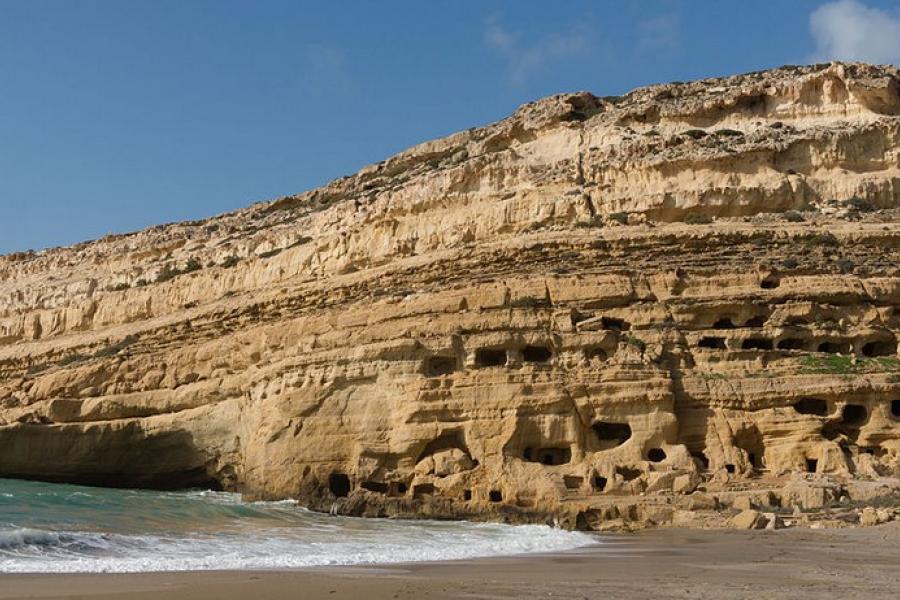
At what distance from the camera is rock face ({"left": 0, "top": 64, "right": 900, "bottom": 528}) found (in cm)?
1917

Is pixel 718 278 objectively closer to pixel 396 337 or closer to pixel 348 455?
pixel 396 337

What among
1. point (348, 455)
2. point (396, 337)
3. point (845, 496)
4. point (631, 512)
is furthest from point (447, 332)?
point (845, 496)

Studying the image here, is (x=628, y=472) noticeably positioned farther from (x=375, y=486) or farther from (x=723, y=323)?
(x=375, y=486)

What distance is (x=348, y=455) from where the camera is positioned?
20.6 metres

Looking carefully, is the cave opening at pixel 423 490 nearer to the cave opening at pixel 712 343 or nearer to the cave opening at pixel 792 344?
the cave opening at pixel 712 343

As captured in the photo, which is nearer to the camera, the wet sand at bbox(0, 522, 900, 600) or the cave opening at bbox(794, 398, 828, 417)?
the wet sand at bbox(0, 522, 900, 600)

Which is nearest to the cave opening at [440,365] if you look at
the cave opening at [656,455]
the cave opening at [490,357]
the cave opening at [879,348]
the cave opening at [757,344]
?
the cave opening at [490,357]

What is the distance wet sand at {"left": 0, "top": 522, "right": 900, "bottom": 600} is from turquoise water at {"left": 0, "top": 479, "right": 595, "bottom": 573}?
3.36ft

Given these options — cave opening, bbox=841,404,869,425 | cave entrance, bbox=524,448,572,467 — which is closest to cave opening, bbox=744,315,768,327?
cave opening, bbox=841,404,869,425

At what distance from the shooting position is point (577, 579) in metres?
10.4

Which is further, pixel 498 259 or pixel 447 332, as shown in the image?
pixel 498 259

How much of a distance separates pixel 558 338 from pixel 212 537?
9.62 metres

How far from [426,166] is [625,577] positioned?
2647cm

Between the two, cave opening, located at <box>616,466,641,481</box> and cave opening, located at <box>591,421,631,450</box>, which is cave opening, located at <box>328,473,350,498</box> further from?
cave opening, located at <box>616,466,641,481</box>
